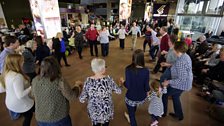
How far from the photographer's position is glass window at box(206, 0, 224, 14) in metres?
8.39

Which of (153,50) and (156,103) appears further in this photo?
(153,50)

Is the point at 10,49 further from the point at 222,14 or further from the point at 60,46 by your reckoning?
the point at 222,14

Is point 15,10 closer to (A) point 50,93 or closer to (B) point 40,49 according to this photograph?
(B) point 40,49

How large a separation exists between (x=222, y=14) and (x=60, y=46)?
951 cm

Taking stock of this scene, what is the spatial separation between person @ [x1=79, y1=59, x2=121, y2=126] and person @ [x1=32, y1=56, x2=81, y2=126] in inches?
7.8

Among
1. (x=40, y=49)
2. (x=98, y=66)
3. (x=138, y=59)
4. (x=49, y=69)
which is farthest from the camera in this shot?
(x=40, y=49)

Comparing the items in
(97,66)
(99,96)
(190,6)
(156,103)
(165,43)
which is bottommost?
(156,103)

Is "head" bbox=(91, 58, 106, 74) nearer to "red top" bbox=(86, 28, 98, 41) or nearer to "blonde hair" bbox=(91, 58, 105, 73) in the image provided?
"blonde hair" bbox=(91, 58, 105, 73)

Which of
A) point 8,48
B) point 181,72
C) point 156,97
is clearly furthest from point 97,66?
point 8,48

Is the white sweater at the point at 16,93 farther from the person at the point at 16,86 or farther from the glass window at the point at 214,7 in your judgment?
the glass window at the point at 214,7

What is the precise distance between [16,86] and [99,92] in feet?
3.15

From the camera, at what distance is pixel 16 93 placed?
1.54 m

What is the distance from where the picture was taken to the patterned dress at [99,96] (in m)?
1.50

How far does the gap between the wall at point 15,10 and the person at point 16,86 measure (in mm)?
12000
